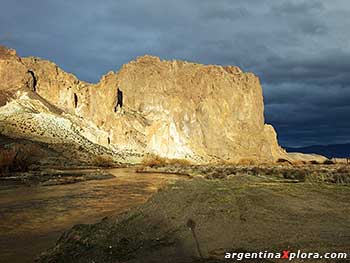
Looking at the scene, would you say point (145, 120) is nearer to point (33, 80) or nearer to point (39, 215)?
point (33, 80)

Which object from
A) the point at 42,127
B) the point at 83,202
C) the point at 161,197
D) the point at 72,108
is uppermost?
the point at 72,108

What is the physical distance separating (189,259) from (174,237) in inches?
77.4

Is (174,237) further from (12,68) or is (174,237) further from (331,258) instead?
(12,68)

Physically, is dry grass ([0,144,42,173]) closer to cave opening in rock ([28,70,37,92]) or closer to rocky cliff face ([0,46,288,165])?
rocky cliff face ([0,46,288,165])

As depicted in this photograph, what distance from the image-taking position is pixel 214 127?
622 feet

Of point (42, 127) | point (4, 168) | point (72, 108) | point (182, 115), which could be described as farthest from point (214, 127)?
point (4, 168)

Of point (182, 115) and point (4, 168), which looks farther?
point (182, 115)

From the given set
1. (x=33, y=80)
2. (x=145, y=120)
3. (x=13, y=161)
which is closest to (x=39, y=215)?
(x=13, y=161)

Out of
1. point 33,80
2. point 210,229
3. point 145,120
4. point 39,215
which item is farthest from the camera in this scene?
point 145,120

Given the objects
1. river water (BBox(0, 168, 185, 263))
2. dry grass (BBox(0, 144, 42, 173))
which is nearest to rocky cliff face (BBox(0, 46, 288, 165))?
dry grass (BBox(0, 144, 42, 173))

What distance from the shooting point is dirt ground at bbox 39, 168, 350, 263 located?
39.2ft

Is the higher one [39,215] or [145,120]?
[145,120]

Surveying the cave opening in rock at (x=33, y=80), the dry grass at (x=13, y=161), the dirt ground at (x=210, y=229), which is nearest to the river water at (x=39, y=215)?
the dirt ground at (x=210, y=229)

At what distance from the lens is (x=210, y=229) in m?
13.7
